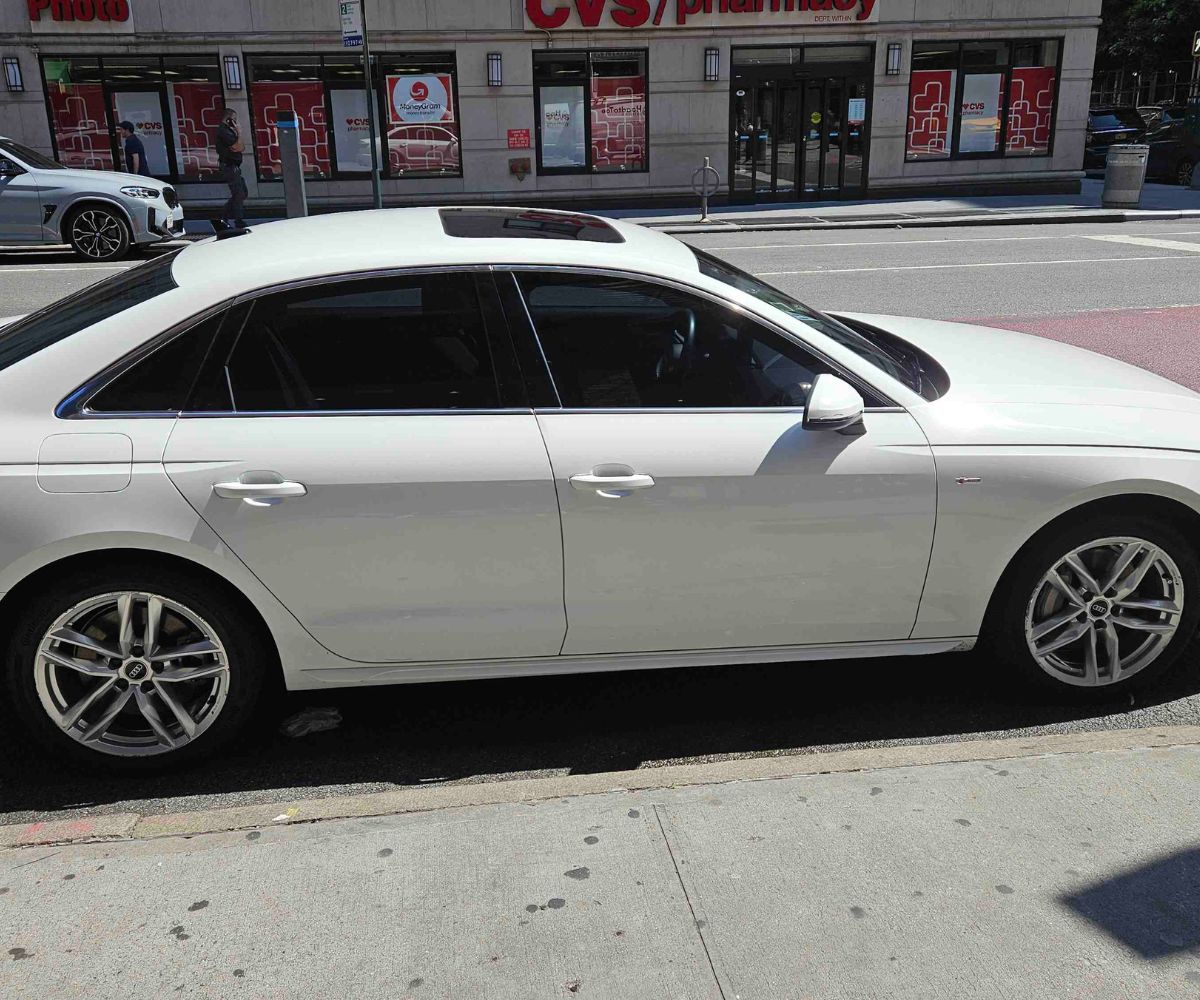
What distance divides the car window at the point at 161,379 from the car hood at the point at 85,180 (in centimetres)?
1370

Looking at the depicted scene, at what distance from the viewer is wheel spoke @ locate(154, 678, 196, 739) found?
3.41 m

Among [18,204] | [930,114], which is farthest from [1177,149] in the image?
[18,204]

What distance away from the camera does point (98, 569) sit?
3256 millimetres

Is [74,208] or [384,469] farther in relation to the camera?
[74,208]

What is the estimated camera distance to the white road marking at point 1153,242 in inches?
597

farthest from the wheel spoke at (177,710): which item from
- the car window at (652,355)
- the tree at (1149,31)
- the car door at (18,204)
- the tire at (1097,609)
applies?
the tree at (1149,31)

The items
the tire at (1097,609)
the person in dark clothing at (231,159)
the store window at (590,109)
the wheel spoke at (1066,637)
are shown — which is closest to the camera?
the tire at (1097,609)

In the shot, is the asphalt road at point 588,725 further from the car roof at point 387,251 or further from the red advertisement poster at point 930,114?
the red advertisement poster at point 930,114

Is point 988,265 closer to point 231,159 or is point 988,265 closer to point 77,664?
point 231,159

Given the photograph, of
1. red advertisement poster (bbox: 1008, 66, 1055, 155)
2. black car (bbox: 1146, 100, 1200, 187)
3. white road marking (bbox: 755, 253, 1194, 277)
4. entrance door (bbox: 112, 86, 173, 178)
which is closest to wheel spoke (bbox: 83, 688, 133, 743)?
white road marking (bbox: 755, 253, 1194, 277)

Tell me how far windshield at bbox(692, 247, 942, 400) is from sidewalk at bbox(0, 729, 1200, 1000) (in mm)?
1237

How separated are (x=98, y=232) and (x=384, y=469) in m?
14.1

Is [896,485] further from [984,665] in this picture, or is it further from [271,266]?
[271,266]

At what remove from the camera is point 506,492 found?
3.31 metres
